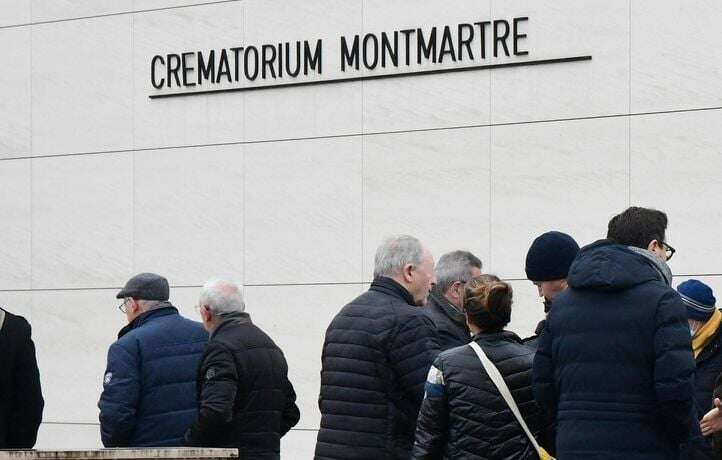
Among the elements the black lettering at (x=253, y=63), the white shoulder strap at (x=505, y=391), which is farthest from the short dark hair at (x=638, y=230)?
the black lettering at (x=253, y=63)

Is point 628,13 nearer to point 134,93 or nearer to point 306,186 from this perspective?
point 306,186

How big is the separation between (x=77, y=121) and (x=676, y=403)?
26.7 feet

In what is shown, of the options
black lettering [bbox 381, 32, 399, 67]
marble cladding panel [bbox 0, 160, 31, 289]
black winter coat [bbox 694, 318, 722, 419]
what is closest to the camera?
black winter coat [bbox 694, 318, 722, 419]

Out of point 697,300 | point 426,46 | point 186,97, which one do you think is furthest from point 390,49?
point 697,300

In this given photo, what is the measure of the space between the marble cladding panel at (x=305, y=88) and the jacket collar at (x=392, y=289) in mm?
4599

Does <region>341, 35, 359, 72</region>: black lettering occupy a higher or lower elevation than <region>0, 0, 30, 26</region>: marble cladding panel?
lower

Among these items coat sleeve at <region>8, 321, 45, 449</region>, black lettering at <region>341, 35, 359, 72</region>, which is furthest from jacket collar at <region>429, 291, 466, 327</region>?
black lettering at <region>341, 35, 359, 72</region>

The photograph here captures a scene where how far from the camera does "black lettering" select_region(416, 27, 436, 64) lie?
1093 centimetres

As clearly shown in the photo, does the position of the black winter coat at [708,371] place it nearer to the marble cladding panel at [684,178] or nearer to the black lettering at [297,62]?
the marble cladding panel at [684,178]

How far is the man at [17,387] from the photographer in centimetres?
803

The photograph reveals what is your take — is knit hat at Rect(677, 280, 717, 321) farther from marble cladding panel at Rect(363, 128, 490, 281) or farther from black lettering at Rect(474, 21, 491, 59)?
black lettering at Rect(474, 21, 491, 59)

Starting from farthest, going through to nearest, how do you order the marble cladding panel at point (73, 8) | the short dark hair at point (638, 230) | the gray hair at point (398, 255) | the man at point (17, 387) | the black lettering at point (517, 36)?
the marble cladding panel at point (73, 8) < the black lettering at point (517, 36) < the man at point (17, 387) < the gray hair at point (398, 255) < the short dark hair at point (638, 230)

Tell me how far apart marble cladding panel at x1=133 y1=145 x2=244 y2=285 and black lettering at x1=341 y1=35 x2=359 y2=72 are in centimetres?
111

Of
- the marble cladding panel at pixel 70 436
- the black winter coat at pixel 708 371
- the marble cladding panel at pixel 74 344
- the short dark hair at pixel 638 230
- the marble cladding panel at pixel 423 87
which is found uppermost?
the marble cladding panel at pixel 423 87
